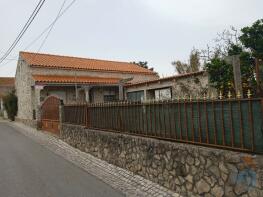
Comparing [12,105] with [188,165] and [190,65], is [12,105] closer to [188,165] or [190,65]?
[190,65]

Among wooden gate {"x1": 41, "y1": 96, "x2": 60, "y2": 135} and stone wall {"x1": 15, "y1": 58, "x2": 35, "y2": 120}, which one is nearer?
wooden gate {"x1": 41, "y1": 96, "x2": 60, "y2": 135}

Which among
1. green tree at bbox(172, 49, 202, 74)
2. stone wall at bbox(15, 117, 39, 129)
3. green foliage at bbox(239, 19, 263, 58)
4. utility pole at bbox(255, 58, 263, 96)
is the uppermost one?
green tree at bbox(172, 49, 202, 74)

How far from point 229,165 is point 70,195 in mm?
3337

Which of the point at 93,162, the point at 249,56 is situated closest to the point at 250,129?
the point at 249,56

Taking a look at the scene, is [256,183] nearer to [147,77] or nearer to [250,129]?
[250,129]

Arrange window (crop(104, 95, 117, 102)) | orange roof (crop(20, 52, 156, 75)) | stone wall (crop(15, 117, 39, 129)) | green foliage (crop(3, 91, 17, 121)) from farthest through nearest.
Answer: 1. green foliage (crop(3, 91, 17, 121))
2. orange roof (crop(20, 52, 156, 75))
3. window (crop(104, 95, 117, 102))
4. stone wall (crop(15, 117, 39, 129))

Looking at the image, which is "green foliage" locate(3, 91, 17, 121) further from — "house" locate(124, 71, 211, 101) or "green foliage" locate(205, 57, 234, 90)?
"green foliage" locate(205, 57, 234, 90)

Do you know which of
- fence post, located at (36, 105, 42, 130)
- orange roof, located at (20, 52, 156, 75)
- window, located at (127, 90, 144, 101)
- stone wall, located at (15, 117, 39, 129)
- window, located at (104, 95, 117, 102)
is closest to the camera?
window, located at (127, 90, 144, 101)

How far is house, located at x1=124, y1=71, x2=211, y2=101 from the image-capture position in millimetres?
15328

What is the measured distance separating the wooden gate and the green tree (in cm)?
1256

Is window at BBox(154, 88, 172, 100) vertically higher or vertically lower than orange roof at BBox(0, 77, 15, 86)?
lower

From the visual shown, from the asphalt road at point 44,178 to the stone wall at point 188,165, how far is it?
3.69ft

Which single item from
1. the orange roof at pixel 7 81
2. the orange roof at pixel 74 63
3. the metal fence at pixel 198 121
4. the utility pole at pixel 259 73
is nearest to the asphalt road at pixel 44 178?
the metal fence at pixel 198 121

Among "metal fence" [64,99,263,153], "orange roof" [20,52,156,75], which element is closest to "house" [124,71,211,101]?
"metal fence" [64,99,263,153]
